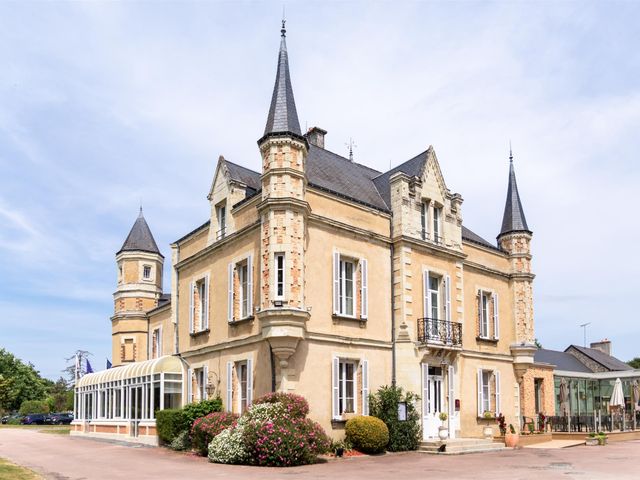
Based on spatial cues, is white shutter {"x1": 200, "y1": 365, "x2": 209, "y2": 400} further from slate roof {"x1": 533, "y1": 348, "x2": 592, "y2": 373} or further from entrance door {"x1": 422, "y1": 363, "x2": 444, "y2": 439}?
slate roof {"x1": 533, "y1": 348, "x2": 592, "y2": 373}

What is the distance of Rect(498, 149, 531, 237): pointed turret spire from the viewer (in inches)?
1095

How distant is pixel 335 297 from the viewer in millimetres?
19969

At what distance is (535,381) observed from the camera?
29.1m

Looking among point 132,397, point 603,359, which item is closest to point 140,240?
point 132,397

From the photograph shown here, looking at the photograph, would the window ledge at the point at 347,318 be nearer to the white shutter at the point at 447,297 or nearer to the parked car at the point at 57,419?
the white shutter at the point at 447,297

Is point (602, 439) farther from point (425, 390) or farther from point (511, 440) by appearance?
point (425, 390)

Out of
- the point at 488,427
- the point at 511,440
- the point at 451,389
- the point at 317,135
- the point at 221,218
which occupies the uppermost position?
the point at 317,135

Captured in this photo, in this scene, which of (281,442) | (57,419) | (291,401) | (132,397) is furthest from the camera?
(57,419)

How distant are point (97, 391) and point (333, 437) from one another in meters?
15.9

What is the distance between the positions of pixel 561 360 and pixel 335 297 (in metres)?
24.0

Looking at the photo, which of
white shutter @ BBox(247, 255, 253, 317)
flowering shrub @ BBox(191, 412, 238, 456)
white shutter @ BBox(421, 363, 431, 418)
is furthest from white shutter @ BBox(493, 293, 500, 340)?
flowering shrub @ BBox(191, 412, 238, 456)

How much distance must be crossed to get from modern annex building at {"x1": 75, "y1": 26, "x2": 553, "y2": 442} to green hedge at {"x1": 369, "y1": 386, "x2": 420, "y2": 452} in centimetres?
46

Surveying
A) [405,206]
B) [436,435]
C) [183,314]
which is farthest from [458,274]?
[183,314]

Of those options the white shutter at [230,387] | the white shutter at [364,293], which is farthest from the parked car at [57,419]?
the white shutter at [364,293]
